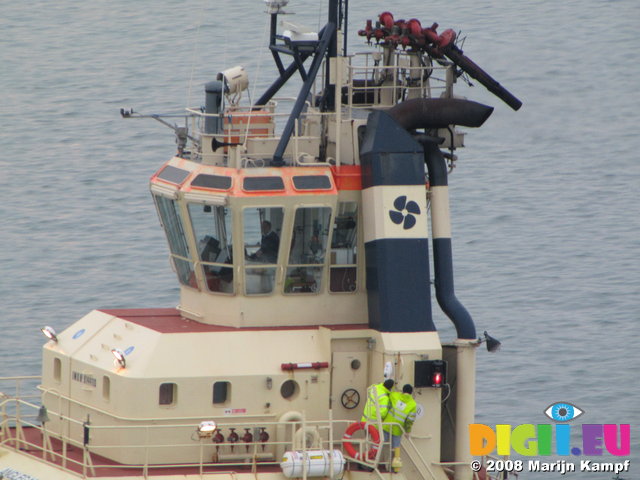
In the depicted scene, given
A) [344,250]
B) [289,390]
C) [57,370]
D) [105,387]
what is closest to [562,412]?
[344,250]

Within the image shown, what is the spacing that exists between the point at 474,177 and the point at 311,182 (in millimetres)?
28595

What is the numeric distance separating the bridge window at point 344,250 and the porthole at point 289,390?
1.77 meters

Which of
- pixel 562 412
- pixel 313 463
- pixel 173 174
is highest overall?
pixel 173 174

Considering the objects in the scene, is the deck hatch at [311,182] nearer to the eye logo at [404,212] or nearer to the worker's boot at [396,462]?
the eye logo at [404,212]

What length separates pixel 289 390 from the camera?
936 inches

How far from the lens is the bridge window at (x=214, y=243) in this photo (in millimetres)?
23891

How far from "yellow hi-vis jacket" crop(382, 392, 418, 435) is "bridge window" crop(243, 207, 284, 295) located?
8.96ft

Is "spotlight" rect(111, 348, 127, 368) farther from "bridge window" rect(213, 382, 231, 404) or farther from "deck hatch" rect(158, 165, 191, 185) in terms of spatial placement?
"deck hatch" rect(158, 165, 191, 185)

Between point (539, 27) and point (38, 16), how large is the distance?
22.7 m

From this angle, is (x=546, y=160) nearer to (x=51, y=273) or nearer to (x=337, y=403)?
(x=51, y=273)

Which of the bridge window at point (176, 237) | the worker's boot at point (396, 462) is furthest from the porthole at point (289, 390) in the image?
the bridge window at point (176, 237)

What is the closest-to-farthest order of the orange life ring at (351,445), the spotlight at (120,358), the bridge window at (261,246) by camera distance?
the orange life ring at (351,445), the spotlight at (120,358), the bridge window at (261,246)

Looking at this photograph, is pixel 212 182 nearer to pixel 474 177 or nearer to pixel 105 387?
pixel 105 387

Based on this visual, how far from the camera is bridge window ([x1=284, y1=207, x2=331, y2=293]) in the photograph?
939 inches
